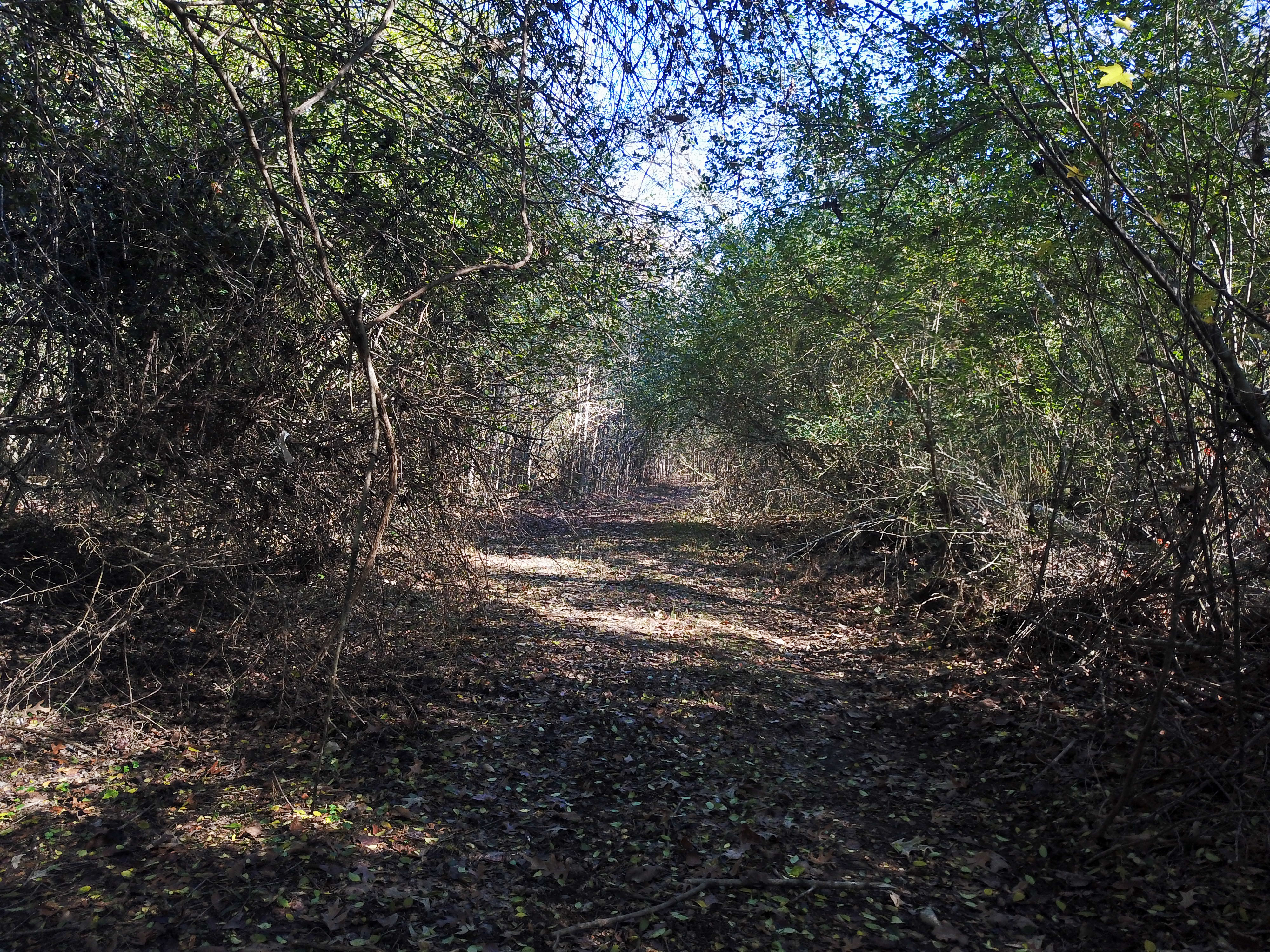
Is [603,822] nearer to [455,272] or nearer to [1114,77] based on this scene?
[455,272]

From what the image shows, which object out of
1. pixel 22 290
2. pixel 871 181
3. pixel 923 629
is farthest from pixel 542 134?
pixel 923 629

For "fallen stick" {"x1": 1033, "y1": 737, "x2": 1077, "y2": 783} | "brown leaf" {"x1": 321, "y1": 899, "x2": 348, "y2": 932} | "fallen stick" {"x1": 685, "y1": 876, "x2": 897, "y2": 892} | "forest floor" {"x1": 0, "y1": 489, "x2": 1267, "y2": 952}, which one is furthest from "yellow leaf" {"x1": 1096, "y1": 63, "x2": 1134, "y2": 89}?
"brown leaf" {"x1": 321, "y1": 899, "x2": 348, "y2": 932}

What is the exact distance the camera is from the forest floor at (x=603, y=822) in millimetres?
3475

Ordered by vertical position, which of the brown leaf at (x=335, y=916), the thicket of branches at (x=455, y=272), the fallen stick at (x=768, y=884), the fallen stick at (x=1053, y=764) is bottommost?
the brown leaf at (x=335, y=916)

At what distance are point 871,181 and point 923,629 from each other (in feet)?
15.5

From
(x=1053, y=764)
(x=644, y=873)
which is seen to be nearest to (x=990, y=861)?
(x=1053, y=764)

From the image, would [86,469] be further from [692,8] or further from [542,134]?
[692,8]

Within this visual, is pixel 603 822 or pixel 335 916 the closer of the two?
pixel 335 916

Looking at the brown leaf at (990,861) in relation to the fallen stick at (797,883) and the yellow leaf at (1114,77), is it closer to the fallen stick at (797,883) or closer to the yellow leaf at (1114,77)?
the fallen stick at (797,883)

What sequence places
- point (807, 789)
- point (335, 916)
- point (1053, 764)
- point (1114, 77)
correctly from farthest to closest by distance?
point (807, 789) < point (1053, 764) < point (335, 916) < point (1114, 77)

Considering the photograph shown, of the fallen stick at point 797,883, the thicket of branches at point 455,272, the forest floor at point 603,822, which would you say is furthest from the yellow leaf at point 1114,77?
the fallen stick at point 797,883

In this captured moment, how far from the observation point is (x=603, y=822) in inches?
177

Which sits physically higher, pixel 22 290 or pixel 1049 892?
pixel 22 290

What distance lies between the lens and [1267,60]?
3.34m
